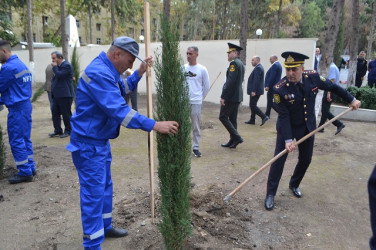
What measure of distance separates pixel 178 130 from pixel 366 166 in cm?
468

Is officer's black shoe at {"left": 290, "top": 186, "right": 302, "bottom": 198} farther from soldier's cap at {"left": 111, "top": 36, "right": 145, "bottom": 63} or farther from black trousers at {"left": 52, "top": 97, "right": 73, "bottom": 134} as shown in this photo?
black trousers at {"left": 52, "top": 97, "right": 73, "bottom": 134}

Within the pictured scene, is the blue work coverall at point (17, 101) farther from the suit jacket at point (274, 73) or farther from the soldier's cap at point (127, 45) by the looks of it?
the suit jacket at point (274, 73)

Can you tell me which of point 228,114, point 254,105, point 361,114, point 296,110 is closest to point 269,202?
point 296,110

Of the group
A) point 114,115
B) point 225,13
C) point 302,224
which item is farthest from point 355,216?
point 225,13

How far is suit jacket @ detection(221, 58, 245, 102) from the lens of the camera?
20.0 ft

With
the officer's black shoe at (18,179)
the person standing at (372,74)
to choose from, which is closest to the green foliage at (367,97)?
the person standing at (372,74)

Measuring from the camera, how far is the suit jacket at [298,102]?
3818 millimetres

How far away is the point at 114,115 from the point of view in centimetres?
249

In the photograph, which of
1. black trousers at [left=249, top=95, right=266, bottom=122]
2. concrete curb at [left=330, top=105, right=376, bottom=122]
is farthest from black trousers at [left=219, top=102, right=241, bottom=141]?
concrete curb at [left=330, top=105, right=376, bottom=122]

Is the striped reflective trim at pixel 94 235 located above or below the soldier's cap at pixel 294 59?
below

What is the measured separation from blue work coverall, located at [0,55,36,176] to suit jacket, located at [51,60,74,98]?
2.44 m

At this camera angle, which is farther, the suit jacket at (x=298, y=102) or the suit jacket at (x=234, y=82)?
the suit jacket at (x=234, y=82)

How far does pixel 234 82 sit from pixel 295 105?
8.07 feet

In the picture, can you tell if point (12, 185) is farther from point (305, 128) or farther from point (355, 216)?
point (355, 216)
